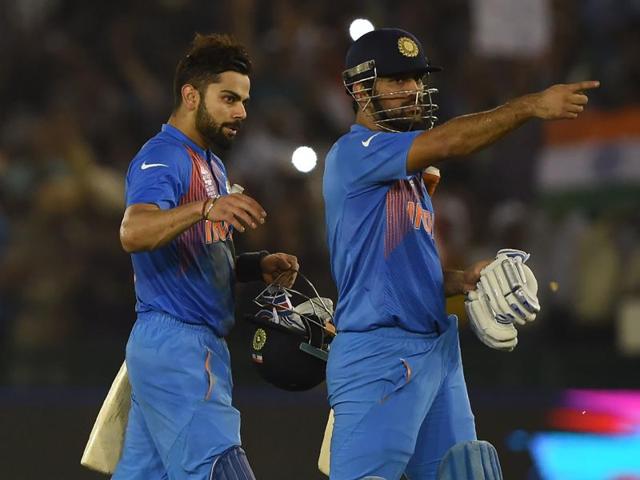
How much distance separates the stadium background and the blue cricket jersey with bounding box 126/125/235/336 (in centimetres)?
360

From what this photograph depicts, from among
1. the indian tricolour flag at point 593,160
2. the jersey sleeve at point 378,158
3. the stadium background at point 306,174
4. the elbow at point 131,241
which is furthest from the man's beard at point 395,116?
the indian tricolour flag at point 593,160

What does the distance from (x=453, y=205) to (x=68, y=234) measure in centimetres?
311

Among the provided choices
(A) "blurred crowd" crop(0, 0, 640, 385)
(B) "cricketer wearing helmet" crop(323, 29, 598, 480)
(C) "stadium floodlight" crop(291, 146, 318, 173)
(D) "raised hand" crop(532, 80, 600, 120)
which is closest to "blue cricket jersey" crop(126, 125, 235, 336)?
(C) "stadium floodlight" crop(291, 146, 318, 173)

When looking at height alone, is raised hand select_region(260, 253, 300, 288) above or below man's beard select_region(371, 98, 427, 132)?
below

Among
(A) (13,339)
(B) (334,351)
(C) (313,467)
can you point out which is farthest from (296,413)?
A: (B) (334,351)

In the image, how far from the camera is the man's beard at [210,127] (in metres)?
4.83

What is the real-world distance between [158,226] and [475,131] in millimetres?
1083

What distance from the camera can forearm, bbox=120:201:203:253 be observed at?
4215mm

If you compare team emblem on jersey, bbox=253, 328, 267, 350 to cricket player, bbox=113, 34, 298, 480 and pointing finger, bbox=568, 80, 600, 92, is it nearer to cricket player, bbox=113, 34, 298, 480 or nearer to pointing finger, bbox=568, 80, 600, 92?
cricket player, bbox=113, 34, 298, 480

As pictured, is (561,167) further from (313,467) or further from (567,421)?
(313,467)

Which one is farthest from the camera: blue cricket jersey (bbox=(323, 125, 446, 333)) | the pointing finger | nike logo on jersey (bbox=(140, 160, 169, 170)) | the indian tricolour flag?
the indian tricolour flag

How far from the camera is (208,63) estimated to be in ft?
15.9

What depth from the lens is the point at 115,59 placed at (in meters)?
11.2

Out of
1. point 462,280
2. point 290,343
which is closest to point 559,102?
point 462,280
